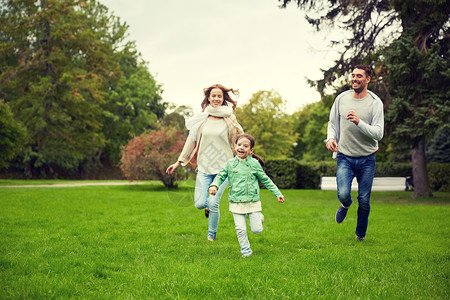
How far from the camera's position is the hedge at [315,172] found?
77.2 ft

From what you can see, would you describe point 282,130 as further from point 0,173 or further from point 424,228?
point 424,228

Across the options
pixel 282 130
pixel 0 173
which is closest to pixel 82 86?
pixel 0 173

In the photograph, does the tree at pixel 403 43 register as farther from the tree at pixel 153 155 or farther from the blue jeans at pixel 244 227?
the blue jeans at pixel 244 227

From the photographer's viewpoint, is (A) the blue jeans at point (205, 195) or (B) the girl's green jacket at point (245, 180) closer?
(B) the girl's green jacket at point (245, 180)

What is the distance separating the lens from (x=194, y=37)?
12375 millimetres

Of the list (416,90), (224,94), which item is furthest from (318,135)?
(224,94)

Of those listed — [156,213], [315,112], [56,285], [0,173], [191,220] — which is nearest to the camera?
[56,285]

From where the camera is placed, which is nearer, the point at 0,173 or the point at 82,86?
the point at 82,86

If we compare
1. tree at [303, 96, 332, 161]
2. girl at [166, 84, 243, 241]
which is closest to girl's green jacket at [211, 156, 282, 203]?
girl at [166, 84, 243, 241]

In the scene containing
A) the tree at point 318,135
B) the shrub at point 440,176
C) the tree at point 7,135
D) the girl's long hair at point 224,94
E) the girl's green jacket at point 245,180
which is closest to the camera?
the girl's green jacket at point 245,180

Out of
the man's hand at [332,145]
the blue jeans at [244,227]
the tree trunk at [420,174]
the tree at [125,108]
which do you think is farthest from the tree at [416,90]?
the tree at [125,108]

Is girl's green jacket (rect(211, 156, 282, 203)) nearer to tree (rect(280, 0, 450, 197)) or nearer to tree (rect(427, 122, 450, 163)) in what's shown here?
tree (rect(280, 0, 450, 197))

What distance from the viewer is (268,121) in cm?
4528

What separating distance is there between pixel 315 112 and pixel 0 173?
3641 centimetres
